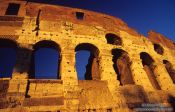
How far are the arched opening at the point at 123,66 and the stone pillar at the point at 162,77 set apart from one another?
7.11 ft

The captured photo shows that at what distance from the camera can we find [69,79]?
809 cm

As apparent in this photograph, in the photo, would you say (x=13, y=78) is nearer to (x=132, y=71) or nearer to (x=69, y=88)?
(x=69, y=88)

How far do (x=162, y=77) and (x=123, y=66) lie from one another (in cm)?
259

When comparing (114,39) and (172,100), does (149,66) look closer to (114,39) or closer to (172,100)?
(172,100)

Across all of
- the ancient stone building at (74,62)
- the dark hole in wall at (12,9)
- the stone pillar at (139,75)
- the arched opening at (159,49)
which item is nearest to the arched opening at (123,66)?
the ancient stone building at (74,62)

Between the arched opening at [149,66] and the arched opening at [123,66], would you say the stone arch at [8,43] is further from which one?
the arched opening at [149,66]

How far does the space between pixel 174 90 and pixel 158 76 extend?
1314mm

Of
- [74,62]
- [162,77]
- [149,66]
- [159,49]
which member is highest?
[159,49]

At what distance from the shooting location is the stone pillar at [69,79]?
23.8 ft

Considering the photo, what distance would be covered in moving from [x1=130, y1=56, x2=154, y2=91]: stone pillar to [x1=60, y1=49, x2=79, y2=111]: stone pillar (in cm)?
372

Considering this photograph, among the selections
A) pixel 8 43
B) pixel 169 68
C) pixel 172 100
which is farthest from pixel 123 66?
pixel 8 43

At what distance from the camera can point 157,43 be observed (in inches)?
536

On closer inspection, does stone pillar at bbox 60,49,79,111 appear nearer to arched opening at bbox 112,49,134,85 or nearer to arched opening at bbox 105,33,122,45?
arched opening at bbox 112,49,134,85

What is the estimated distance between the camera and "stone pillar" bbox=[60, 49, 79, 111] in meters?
7.26
